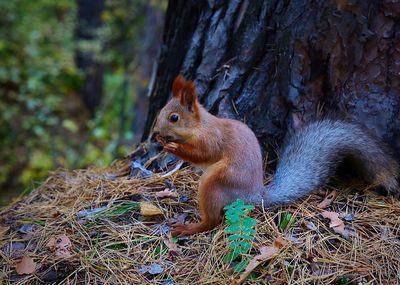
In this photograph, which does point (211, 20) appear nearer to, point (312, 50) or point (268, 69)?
point (268, 69)

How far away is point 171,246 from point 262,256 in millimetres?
379

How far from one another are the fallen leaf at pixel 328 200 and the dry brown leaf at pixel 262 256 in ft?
1.12

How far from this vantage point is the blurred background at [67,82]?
5.92 metres

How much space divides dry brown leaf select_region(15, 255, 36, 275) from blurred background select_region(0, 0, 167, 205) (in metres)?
3.28

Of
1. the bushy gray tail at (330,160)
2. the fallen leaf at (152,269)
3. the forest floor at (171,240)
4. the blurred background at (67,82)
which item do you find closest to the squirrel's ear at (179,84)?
the forest floor at (171,240)

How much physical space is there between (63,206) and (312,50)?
53.6 inches

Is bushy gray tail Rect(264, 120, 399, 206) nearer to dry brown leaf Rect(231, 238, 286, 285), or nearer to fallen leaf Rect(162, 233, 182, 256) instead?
dry brown leaf Rect(231, 238, 286, 285)

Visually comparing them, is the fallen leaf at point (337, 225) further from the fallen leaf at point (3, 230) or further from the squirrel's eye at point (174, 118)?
the fallen leaf at point (3, 230)

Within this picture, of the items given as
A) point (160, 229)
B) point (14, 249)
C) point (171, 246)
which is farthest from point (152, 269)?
point (14, 249)

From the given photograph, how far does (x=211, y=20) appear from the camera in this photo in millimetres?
2494

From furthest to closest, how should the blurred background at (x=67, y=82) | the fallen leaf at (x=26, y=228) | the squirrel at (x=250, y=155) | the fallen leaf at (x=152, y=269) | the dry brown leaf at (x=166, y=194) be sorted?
the blurred background at (x=67, y=82), the dry brown leaf at (x=166, y=194), the fallen leaf at (x=26, y=228), the squirrel at (x=250, y=155), the fallen leaf at (x=152, y=269)

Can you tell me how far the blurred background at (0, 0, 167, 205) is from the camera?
19.4ft

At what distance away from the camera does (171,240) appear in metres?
1.96

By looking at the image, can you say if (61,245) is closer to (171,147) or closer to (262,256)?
(171,147)
